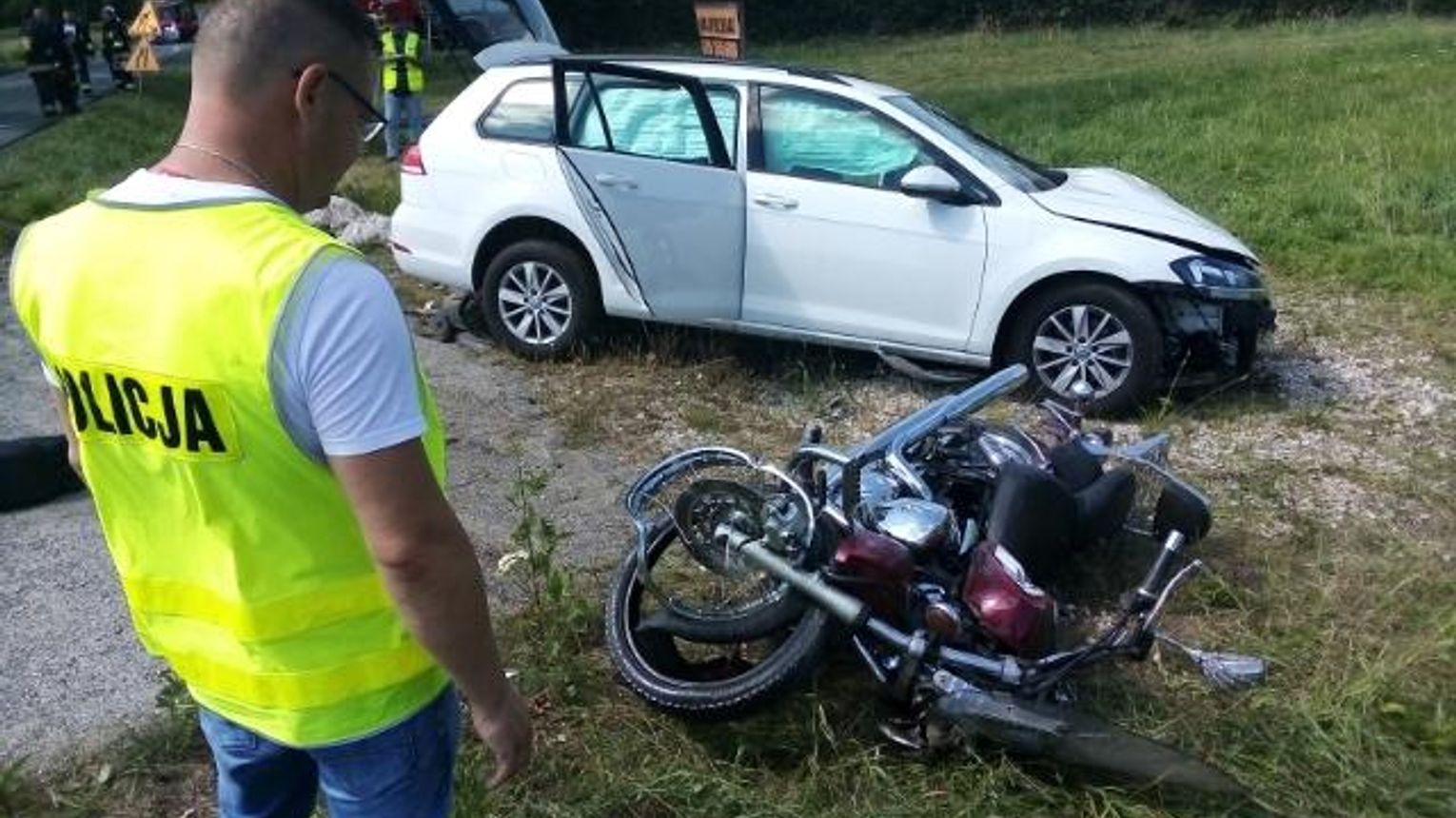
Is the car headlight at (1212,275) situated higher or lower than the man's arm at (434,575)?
lower

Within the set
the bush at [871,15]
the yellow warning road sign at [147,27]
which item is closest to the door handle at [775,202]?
the yellow warning road sign at [147,27]

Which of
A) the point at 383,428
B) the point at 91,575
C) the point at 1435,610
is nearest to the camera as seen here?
the point at 383,428

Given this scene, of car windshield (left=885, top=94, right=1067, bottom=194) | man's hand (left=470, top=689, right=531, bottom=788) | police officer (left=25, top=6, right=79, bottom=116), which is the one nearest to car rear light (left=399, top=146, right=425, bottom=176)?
car windshield (left=885, top=94, right=1067, bottom=194)

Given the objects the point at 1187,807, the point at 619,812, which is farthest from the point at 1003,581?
the point at 619,812

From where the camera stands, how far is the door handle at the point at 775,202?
6743 millimetres

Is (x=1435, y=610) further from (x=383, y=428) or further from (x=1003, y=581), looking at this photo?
(x=383, y=428)

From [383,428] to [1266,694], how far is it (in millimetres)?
2982

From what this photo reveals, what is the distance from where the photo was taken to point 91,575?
4.79m

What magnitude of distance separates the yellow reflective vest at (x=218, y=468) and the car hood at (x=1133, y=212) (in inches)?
203

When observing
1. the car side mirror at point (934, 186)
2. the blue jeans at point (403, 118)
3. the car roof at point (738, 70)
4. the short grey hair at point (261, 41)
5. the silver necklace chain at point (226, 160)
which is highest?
the short grey hair at point (261, 41)

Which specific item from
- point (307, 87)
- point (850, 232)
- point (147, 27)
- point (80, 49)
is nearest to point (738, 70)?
point (850, 232)

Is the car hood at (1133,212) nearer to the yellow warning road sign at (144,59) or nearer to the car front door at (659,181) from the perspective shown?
the car front door at (659,181)

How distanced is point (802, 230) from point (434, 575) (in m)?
5.12

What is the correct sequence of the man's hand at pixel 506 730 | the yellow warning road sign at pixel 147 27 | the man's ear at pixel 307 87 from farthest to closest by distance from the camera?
1. the yellow warning road sign at pixel 147 27
2. the man's hand at pixel 506 730
3. the man's ear at pixel 307 87
